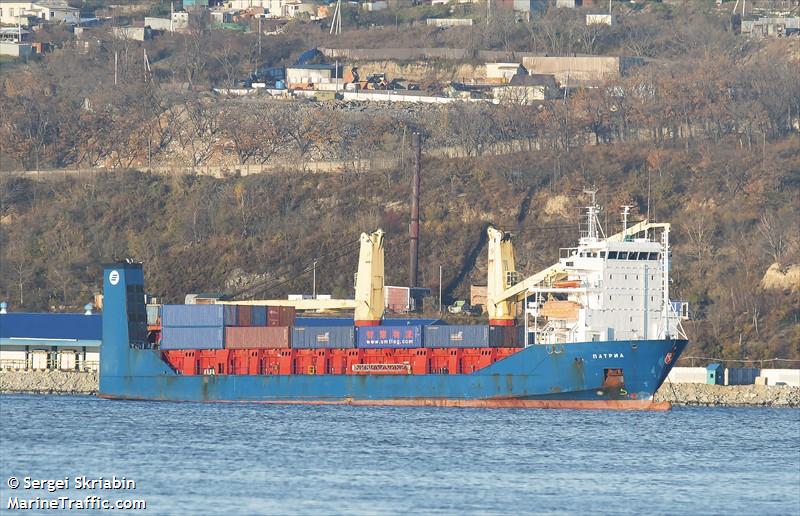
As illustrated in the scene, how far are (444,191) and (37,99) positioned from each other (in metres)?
37.9

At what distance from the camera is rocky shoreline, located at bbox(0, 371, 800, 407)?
257 ft

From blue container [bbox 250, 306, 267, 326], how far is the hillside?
29.1 meters

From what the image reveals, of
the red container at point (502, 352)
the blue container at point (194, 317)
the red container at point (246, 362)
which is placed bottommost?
the red container at point (246, 362)

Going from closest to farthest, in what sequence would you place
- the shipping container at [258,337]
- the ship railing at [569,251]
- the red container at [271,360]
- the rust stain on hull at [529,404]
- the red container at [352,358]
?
the rust stain on hull at [529,404] → the ship railing at [569,251] → the red container at [352,358] → the shipping container at [258,337] → the red container at [271,360]

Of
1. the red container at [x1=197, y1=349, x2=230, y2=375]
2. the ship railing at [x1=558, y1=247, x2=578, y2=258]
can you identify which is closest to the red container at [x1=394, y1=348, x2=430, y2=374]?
the ship railing at [x1=558, y1=247, x2=578, y2=258]

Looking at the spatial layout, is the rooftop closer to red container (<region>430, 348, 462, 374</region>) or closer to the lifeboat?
red container (<region>430, 348, 462, 374</region>)

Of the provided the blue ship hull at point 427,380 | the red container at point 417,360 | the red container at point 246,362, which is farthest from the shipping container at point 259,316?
the red container at point 417,360

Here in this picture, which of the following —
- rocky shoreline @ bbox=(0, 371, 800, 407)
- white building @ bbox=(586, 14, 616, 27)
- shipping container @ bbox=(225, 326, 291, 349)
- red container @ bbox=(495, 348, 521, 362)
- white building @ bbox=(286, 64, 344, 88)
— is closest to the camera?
red container @ bbox=(495, 348, 521, 362)

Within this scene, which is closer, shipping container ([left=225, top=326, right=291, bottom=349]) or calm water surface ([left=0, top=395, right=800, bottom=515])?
calm water surface ([left=0, top=395, right=800, bottom=515])

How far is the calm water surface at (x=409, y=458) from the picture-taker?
143ft

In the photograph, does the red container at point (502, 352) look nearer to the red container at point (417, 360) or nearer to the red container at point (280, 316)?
the red container at point (417, 360)

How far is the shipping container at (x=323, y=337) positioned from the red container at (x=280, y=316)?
216 cm

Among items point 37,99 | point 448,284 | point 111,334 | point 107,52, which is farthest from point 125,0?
point 111,334

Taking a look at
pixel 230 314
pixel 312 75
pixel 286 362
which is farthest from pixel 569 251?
pixel 312 75
